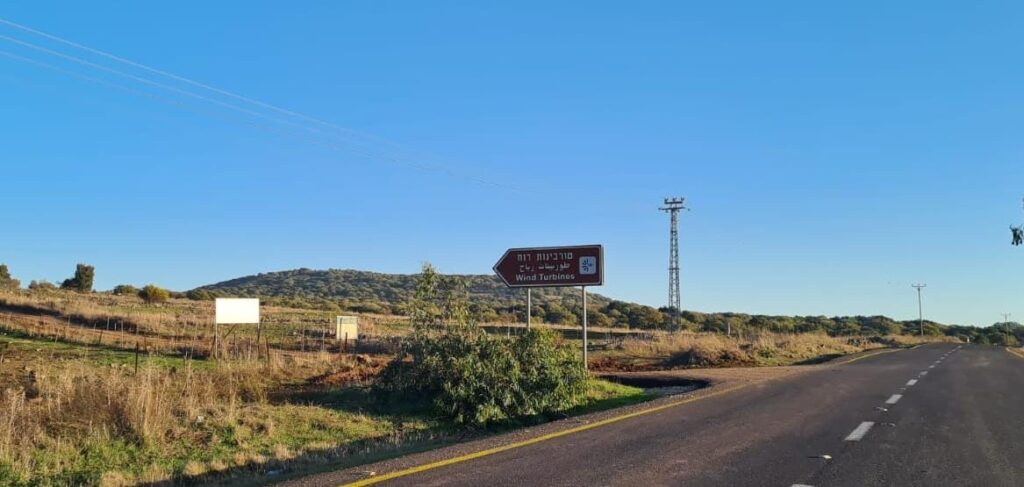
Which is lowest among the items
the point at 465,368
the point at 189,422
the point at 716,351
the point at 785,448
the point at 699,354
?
the point at 189,422

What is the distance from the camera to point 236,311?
979 inches

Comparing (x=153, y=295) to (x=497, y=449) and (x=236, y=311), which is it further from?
(x=497, y=449)

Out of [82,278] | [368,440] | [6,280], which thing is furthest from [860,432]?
[82,278]

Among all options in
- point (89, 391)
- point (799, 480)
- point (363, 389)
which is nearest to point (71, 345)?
point (363, 389)

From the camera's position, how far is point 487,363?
15516 mm

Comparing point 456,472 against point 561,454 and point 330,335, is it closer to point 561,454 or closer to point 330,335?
point 561,454

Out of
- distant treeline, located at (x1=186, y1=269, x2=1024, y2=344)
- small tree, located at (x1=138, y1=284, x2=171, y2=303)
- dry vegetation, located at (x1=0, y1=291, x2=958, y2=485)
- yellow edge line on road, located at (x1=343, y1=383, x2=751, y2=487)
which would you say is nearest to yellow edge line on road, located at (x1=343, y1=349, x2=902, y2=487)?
yellow edge line on road, located at (x1=343, y1=383, x2=751, y2=487)

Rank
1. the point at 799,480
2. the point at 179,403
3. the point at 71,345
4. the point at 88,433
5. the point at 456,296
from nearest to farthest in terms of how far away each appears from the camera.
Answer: the point at 799,480 → the point at 88,433 → the point at 179,403 → the point at 456,296 → the point at 71,345

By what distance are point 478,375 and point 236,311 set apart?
12758 millimetres

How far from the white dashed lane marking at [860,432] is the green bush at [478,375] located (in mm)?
6384

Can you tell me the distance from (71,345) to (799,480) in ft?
75.8

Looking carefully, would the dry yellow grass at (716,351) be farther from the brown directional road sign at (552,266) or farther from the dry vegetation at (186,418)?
the dry vegetation at (186,418)

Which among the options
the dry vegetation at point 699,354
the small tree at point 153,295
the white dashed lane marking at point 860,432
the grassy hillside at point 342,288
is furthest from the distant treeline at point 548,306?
the white dashed lane marking at point 860,432

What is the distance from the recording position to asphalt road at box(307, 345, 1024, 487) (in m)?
7.87
